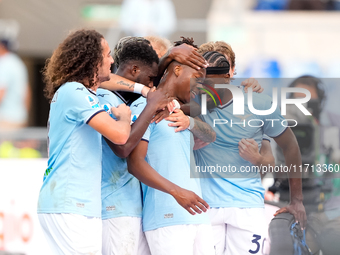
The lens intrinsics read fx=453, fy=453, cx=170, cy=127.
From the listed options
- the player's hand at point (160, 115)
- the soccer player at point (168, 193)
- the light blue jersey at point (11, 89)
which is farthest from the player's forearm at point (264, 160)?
the light blue jersey at point (11, 89)

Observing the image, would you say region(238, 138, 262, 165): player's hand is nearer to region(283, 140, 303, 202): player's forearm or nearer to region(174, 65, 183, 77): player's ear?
region(283, 140, 303, 202): player's forearm

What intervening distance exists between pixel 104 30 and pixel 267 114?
18.9 feet

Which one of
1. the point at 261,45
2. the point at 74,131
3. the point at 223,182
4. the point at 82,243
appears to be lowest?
the point at 82,243

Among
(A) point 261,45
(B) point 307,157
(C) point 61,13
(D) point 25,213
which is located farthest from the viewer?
(C) point 61,13

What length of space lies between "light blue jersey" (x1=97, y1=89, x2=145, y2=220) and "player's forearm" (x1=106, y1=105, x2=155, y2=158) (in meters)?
0.21

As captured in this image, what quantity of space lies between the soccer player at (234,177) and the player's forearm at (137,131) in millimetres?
621

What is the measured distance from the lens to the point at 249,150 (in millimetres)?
2908

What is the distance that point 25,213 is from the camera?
13.6 feet

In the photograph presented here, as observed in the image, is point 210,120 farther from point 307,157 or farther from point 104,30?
point 104,30

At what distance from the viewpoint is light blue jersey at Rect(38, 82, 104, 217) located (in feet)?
7.47

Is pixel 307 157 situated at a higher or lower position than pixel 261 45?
lower

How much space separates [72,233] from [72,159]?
369 millimetres

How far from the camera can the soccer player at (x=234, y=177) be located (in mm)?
2820

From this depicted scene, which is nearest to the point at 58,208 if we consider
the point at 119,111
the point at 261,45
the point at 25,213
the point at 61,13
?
the point at 119,111
